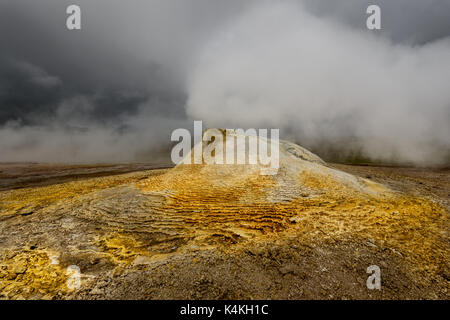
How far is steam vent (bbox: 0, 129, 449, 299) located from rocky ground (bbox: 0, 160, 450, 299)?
1.8 inches

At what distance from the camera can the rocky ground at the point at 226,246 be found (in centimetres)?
589

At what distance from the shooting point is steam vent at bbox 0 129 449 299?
604cm

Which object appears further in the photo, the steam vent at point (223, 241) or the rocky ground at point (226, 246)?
the steam vent at point (223, 241)

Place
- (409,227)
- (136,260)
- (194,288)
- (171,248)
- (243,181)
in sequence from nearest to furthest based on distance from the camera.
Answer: (194,288)
(136,260)
(171,248)
(409,227)
(243,181)

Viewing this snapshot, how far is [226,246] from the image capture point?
790cm

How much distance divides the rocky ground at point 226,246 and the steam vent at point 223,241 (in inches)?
1.8

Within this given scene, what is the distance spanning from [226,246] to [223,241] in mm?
412

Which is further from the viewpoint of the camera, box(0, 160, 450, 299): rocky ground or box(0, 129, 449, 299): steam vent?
box(0, 129, 449, 299): steam vent

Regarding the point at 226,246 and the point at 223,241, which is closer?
the point at 226,246

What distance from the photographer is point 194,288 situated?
586cm

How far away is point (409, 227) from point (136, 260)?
12171 mm
